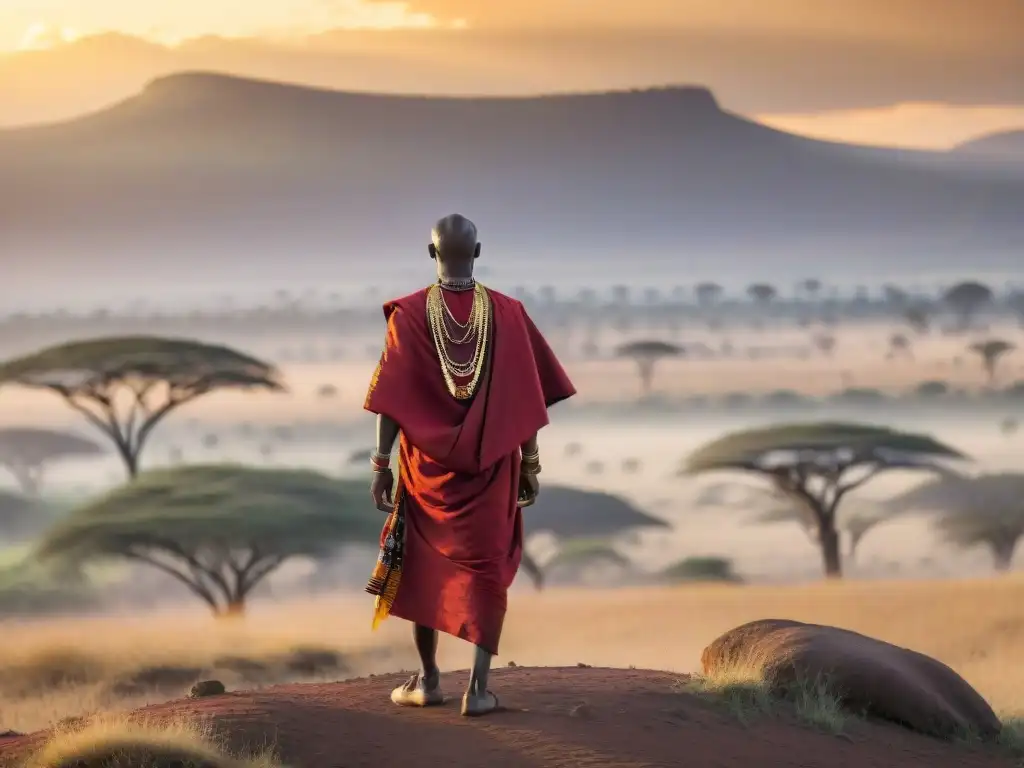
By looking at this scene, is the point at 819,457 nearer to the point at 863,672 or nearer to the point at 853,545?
the point at 853,545

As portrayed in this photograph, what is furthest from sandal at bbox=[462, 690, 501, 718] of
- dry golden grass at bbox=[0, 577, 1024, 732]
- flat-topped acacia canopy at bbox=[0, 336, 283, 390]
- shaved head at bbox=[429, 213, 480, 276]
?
flat-topped acacia canopy at bbox=[0, 336, 283, 390]

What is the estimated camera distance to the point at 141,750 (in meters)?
6.29

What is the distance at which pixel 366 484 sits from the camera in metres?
18.7

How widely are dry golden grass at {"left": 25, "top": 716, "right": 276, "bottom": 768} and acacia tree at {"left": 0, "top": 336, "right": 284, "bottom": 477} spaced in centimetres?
1256

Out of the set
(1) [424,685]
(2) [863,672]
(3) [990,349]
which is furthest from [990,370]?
(1) [424,685]

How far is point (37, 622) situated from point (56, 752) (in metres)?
10.7

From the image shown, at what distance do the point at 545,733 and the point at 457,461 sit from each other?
1.13 meters

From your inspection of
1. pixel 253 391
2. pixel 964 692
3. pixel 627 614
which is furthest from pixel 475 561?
pixel 253 391

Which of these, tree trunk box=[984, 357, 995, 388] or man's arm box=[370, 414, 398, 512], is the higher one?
tree trunk box=[984, 357, 995, 388]

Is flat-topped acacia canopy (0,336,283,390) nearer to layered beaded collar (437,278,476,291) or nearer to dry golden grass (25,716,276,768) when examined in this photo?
layered beaded collar (437,278,476,291)

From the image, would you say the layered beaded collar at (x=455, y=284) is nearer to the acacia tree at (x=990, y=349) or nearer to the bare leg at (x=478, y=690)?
the bare leg at (x=478, y=690)

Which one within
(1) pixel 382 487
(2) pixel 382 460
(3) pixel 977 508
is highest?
(3) pixel 977 508

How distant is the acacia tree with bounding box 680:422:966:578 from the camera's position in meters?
19.5

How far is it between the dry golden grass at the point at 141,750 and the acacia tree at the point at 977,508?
15.0 meters
